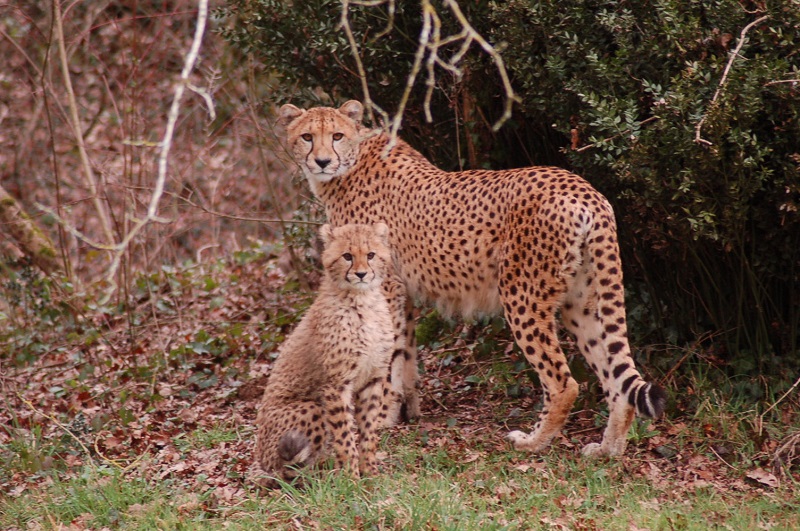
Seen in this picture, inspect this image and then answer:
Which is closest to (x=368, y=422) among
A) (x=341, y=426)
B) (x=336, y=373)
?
(x=341, y=426)

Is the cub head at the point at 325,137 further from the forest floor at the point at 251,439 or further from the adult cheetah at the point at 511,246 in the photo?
the forest floor at the point at 251,439

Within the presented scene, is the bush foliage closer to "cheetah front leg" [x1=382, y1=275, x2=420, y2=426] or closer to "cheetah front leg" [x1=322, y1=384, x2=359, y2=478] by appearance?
"cheetah front leg" [x1=382, y1=275, x2=420, y2=426]

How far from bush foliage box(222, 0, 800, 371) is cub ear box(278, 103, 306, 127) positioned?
41 cm

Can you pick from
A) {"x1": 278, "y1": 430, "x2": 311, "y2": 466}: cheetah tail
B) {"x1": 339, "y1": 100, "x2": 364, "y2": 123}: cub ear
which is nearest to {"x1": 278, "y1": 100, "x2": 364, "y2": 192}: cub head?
{"x1": 339, "y1": 100, "x2": 364, "y2": 123}: cub ear

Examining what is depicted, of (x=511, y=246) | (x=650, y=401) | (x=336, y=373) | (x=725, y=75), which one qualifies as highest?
(x=725, y=75)

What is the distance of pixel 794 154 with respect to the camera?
4605 mm

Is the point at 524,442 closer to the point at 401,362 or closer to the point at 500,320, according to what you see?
the point at 401,362

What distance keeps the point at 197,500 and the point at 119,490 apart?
1.36 ft

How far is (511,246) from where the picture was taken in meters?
4.98

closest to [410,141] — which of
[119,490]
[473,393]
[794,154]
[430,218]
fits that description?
[430,218]

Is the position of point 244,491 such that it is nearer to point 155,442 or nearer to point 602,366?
point 155,442

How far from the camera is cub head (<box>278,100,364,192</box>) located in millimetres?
5609

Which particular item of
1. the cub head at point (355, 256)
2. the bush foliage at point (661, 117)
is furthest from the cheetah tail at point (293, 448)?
the bush foliage at point (661, 117)

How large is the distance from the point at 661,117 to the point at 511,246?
0.98m
